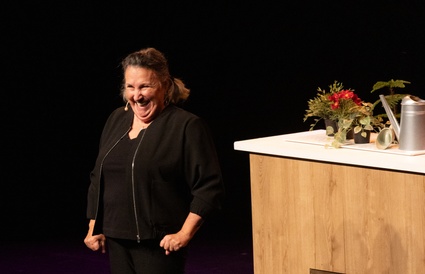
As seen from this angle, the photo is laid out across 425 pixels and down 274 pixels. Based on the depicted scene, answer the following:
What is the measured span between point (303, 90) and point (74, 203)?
80.2 inches

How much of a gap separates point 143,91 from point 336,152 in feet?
2.98

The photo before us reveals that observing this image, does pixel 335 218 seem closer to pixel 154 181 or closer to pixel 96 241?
pixel 154 181

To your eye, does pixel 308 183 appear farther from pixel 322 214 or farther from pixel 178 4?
pixel 178 4

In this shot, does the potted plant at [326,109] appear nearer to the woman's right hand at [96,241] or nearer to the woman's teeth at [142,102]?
the woman's teeth at [142,102]

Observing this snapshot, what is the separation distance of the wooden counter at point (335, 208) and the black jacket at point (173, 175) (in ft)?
1.87

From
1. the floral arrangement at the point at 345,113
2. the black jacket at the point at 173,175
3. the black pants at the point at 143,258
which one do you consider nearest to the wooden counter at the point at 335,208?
the floral arrangement at the point at 345,113

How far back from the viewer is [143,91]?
11.7 feet

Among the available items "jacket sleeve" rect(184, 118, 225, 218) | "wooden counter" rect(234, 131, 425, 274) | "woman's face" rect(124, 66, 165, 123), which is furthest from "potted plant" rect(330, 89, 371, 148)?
"woman's face" rect(124, 66, 165, 123)

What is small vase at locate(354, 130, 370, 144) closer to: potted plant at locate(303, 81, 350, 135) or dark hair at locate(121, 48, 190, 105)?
potted plant at locate(303, 81, 350, 135)

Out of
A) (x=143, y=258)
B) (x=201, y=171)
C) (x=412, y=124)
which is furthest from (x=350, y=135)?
(x=143, y=258)

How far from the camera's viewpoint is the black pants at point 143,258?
3.56 metres

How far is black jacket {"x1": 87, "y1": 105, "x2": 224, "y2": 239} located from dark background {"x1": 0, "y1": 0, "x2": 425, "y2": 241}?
3290 mm

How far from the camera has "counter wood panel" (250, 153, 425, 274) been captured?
12.0ft

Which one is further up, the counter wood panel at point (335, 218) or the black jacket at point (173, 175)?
the black jacket at point (173, 175)
